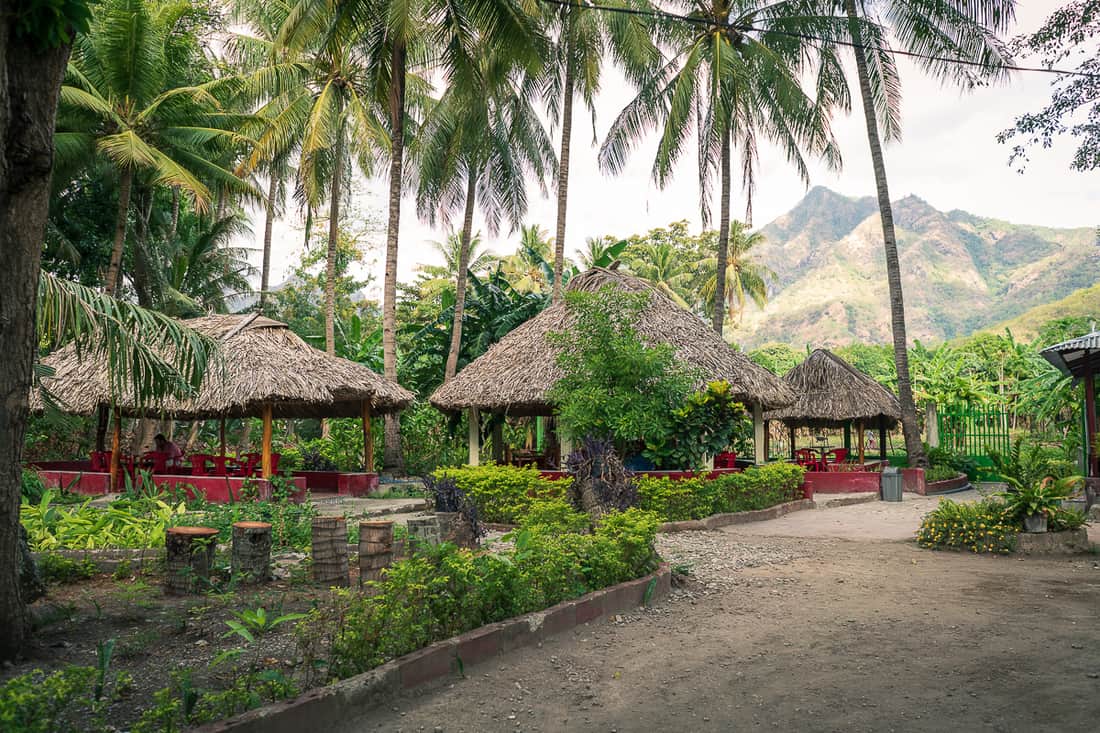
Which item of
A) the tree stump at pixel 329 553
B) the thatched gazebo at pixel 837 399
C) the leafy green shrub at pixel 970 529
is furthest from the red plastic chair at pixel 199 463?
the thatched gazebo at pixel 837 399

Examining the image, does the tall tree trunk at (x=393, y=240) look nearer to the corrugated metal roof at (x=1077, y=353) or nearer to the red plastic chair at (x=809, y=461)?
the red plastic chair at (x=809, y=461)

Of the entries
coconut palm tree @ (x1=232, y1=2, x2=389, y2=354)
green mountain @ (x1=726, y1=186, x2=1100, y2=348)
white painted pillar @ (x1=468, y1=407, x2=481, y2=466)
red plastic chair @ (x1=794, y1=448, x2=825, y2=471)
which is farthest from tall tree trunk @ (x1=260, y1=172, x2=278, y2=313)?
green mountain @ (x1=726, y1=186, x2=1100, y2=348)

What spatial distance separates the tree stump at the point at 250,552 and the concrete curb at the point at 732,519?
533cm

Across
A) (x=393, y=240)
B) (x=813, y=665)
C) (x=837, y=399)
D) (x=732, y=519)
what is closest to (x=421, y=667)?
(x=813, y=665)

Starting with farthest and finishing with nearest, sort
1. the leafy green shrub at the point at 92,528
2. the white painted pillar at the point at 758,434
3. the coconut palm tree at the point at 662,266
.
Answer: the coconut palm tree at the point at 662,266 → the white painted pillar at the point at 758,434 → the leafy green shrub at the point at 92,528

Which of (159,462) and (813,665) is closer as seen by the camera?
(813,665)

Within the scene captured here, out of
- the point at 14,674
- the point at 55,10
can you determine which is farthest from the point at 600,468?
the point at 55,10

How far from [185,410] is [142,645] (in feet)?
34.6

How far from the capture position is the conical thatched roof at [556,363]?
14.6 metres

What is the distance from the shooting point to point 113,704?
12.5ft

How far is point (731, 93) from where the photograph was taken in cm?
1861

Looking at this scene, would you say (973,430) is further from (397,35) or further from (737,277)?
(737,277)

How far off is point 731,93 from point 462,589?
1616cm

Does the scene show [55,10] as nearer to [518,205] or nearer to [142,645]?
[142,645]
